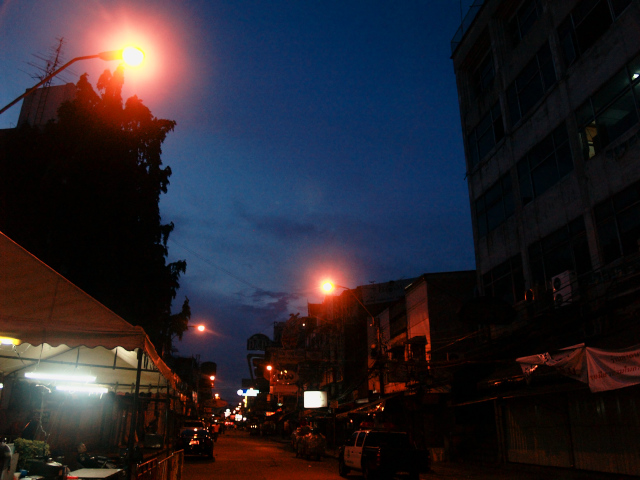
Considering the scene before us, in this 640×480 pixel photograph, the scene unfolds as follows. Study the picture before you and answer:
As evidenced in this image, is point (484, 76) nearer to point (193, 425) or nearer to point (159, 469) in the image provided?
point (159, 469)

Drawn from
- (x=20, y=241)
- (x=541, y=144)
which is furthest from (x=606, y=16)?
(x=20, y=241)

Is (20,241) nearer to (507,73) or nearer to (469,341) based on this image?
(469,341)

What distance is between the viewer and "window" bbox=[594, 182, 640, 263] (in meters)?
15.1

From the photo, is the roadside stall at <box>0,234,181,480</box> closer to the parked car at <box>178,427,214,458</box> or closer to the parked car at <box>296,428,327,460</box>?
the parked car at <box>178,427,214,458</box>

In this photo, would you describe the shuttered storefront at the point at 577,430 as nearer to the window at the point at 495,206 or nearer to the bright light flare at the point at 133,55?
the window at the point at 495,206

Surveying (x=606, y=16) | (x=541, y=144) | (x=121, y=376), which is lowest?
(x=121, y=376)

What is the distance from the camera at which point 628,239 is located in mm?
15281

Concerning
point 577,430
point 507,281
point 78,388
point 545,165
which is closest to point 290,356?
point 507,281

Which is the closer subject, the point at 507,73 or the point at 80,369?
the point at 80,369

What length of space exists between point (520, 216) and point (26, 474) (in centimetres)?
2062

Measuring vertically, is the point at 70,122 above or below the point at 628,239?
above

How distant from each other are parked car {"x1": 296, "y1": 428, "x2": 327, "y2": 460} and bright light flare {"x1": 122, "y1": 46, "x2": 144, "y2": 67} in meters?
25.1

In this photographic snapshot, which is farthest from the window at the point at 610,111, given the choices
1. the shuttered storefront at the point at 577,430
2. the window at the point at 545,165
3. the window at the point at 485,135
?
the shuttered storefront at the point at 577,430

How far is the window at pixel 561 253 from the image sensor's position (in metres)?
17.6
